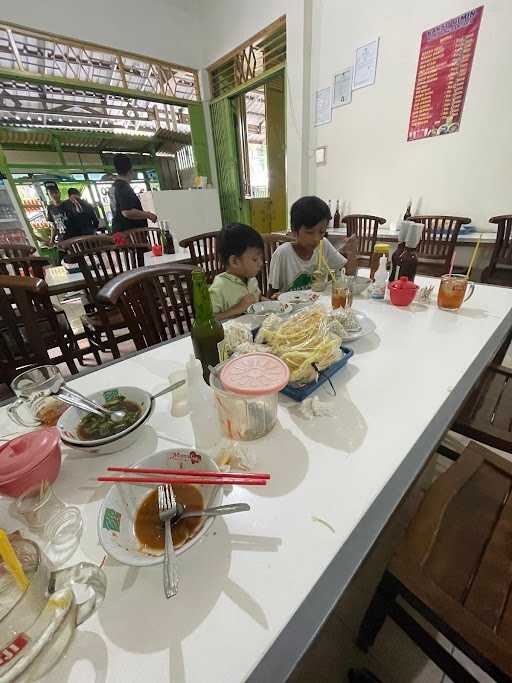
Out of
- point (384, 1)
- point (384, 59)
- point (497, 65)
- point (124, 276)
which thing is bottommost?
point (124, 276)

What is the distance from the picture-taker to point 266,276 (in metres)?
2.10

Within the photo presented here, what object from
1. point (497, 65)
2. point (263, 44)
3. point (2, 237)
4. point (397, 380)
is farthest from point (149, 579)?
point (2, 237)

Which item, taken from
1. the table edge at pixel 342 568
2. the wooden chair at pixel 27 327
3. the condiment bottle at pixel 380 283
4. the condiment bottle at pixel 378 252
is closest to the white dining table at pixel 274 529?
the table edge at pixel 342 568

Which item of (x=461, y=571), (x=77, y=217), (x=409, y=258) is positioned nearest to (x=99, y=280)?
(x=409, y=258)

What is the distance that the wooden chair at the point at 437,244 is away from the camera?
2576 mm

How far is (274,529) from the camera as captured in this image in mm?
463

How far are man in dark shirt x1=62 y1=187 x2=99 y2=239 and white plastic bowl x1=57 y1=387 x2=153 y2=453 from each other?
4455 mm

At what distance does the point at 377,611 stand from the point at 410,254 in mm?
1323

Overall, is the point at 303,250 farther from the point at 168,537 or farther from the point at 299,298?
the point at 168,537

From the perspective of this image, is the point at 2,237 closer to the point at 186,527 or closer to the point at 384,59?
the point at 384,59

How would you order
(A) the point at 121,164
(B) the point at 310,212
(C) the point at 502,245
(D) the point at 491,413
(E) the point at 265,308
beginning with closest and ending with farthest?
1. (D) the point at 491,413
2. (E) the point at 265,308
3. (B) the point at 310,212
4. (C) the point at 502,245
5. (A) the point at 121,164

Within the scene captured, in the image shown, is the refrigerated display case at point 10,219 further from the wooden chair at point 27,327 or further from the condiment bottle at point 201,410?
the condiment bottle at point 201,410

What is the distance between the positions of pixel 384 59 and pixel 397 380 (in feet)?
12.5

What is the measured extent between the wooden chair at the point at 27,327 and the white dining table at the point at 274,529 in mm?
916
